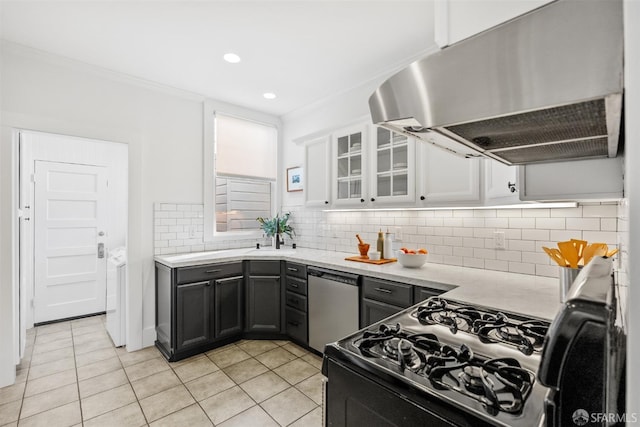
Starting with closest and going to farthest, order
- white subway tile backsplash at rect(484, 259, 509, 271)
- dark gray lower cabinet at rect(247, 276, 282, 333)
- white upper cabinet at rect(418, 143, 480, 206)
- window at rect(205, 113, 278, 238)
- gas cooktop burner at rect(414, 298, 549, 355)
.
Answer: gas cooktop burner at rect(414, 298, 549, 355) < white upper cabinet at rect(418, 143, 480, 206) < white subway tile backsplash at rect(484, 259, 509, 271) < dark gray lower cabinet at rect(247, 276, 282, 333) < window at rect(205, 113, 278, 238)

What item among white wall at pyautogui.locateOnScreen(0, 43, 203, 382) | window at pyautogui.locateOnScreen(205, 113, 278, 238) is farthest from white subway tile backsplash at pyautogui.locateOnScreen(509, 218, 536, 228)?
A: white wall at pyautogui.locateOnScreen(0, 43, 203, 382)

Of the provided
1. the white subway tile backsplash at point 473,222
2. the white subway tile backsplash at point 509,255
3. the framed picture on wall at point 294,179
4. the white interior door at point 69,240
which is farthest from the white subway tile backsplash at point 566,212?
the white interior door at point 69,240

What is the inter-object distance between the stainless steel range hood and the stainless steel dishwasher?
1.81 metres

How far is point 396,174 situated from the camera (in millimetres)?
2680

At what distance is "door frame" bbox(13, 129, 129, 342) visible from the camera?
258 centimetres

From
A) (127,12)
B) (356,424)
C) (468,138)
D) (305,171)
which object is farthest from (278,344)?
(127,12)

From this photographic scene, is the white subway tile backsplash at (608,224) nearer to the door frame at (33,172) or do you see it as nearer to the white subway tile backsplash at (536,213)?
the white subway tile backsplash at (536,213)

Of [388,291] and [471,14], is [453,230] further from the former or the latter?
[471,14]

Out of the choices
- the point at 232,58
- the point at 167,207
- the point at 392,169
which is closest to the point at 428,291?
the point at 392,169

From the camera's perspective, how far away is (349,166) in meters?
3.08

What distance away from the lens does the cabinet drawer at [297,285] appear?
2967 millimetres

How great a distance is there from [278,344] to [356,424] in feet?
7.52

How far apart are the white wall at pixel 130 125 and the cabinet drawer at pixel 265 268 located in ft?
3.44

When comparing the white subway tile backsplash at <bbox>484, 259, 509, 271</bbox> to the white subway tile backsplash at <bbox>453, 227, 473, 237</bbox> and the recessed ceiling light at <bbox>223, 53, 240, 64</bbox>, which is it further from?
the recessed ceiling light at <bbox>223, 53, 240, 64</bbox>
